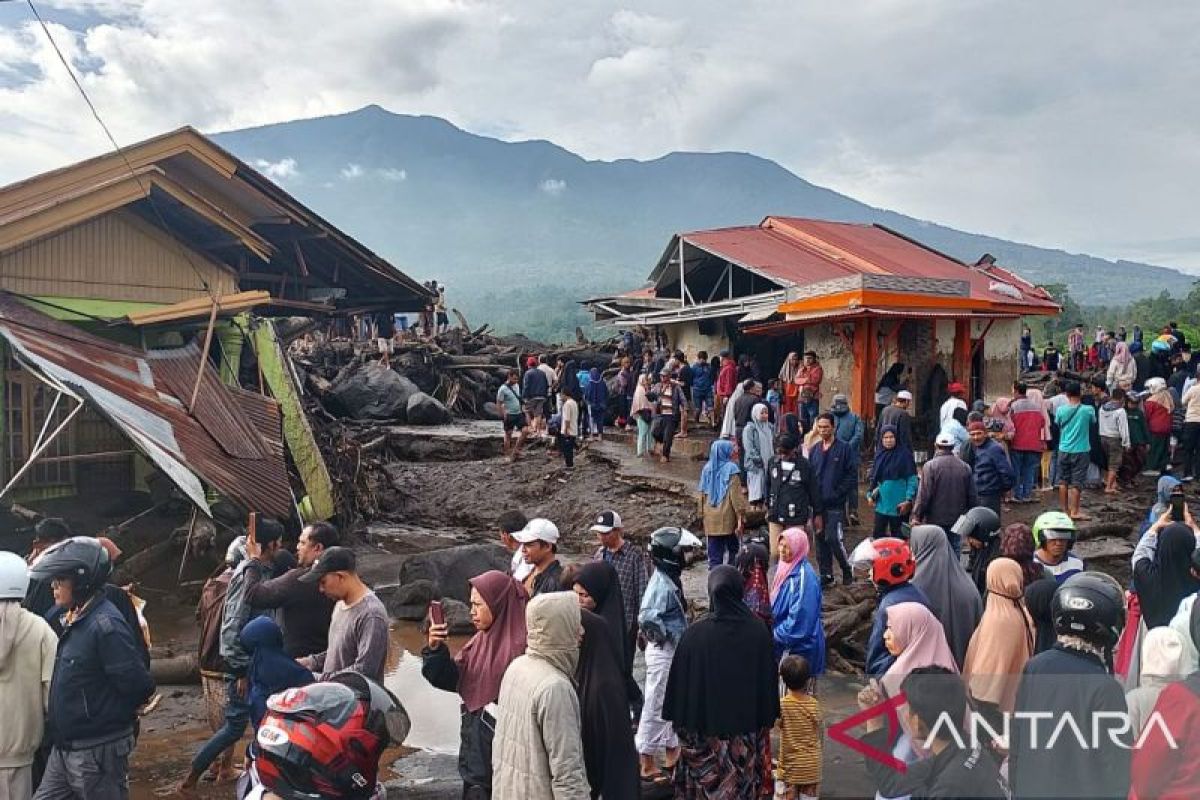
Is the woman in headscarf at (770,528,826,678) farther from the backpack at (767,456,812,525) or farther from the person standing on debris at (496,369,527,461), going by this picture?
the person standing on debris at (496,369,527,461)

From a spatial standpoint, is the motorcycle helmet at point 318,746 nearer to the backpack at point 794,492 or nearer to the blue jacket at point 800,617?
the blue jacket at point 800,617

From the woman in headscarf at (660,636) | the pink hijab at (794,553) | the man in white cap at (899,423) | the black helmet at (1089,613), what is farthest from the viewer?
the man in white cap at (899,423)

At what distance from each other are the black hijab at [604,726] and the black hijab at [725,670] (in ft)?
2.37

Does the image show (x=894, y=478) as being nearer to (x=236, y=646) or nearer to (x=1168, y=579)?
(x=1168, y=579)

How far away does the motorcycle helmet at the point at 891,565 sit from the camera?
4828mm

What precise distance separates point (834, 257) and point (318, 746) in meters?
20.1

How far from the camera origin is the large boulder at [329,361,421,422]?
22828 millimetres

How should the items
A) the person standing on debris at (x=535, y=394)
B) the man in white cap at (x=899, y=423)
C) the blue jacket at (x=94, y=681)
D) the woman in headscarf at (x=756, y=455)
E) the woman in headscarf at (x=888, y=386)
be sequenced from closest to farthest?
the blue jacket at (x=94, y=681) → the man in white cap at (x=899, y=423) → the woman in headscarf at (x=756, y=455) → the woman in headscarf at (x=888, y=386) → the person standing on debris at (x=535, y=394)

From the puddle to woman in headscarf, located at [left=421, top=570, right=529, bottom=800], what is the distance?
6.64ft

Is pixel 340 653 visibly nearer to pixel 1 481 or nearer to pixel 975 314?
pixel 1 481

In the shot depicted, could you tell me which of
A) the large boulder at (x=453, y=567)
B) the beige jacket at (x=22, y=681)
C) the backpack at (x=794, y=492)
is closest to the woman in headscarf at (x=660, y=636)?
the beige jacket at (x=22, y=681)

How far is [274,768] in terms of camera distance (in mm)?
2721

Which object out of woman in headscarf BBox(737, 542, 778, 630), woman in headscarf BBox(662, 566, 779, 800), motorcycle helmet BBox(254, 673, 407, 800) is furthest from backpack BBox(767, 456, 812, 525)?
motorcycle helmet BBox(254, 673, 407, 800)

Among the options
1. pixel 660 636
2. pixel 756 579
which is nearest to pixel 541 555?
pixel 660 636
